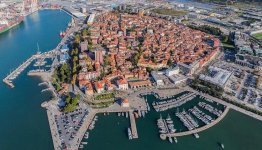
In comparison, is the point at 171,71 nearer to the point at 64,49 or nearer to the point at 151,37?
the point at 151,37

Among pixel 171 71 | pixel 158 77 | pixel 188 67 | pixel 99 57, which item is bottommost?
pixel 158 77


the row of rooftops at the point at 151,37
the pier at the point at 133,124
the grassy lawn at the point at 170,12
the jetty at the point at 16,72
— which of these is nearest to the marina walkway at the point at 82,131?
the pier at the point at 133,124

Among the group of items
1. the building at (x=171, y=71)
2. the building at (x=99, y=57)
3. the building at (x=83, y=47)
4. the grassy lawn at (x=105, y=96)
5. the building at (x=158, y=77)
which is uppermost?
the building at (x=83, y=47)

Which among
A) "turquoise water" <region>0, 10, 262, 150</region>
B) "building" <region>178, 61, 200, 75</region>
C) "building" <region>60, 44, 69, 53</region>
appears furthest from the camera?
"building" <region>60, 44, 69, 53</region>

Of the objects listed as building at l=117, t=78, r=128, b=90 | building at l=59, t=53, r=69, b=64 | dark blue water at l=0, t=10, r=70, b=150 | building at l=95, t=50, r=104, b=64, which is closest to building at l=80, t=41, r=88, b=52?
building at l=59, t=53, r=69, b=64

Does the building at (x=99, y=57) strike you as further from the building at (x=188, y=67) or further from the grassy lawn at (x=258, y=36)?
the grassy lawn at (x=258, y=36)

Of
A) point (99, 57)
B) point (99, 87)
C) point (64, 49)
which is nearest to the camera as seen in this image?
point (99, 87)

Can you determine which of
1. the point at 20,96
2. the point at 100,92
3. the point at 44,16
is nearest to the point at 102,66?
the point at 100,92

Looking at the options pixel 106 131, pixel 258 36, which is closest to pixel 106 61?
pixel 106 131

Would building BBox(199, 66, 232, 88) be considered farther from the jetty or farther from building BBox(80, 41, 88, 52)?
the jetty
